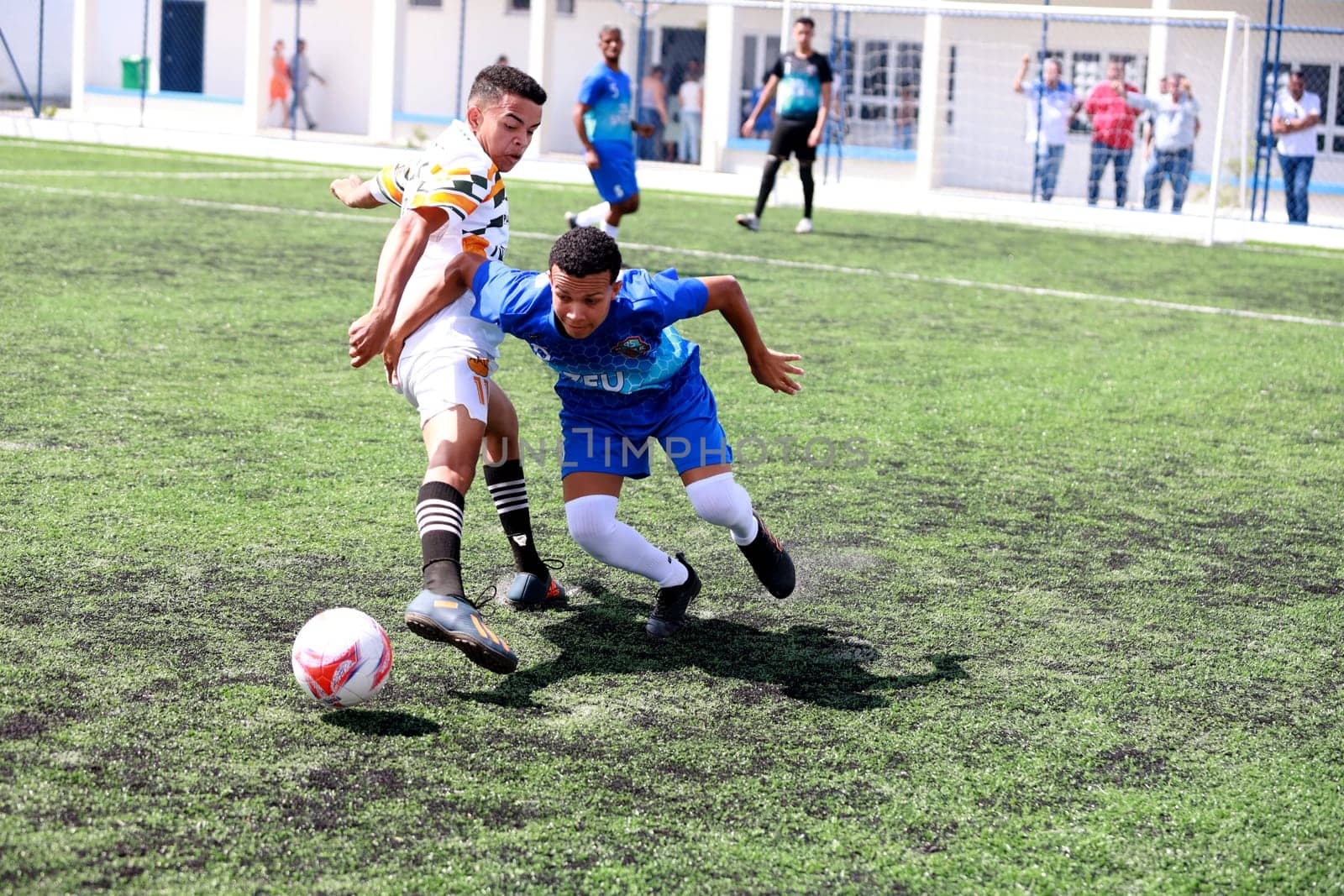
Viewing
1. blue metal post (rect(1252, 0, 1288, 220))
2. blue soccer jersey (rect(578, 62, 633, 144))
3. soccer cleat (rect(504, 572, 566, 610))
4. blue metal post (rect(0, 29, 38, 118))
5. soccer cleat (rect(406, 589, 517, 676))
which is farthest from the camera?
blue metal post (rect(0, 29, 38, 118))

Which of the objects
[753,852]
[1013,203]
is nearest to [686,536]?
[753,852]

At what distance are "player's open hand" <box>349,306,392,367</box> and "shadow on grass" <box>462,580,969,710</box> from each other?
0.95 metres

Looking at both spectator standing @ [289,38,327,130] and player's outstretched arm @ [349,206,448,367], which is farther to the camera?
spectator standing @ [289,38,327,130]

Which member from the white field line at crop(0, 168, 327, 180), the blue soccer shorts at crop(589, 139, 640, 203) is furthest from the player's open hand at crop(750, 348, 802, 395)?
the white field line at crop(0, 168, 327, 180)

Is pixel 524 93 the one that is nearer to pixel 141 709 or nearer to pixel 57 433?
pixel 141 709

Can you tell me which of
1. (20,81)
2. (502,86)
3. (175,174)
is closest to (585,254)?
(502,86)

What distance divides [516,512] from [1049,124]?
1789 cm

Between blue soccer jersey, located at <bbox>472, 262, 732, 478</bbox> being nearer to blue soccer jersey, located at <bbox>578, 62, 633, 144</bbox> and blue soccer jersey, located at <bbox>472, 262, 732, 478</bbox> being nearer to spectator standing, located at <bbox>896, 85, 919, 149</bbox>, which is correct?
blue soccer jersey, located at <bbox>578, 62, 633, 144</bbox>

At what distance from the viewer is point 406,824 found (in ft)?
10.1

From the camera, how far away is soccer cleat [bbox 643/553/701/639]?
14.3 ft

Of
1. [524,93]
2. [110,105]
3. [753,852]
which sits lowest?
[753,852]

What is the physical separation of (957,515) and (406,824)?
3.20m

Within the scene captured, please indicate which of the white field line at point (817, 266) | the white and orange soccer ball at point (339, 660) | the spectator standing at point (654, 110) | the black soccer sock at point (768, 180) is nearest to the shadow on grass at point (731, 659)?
the white and orange soccer ball at point (339, 660)

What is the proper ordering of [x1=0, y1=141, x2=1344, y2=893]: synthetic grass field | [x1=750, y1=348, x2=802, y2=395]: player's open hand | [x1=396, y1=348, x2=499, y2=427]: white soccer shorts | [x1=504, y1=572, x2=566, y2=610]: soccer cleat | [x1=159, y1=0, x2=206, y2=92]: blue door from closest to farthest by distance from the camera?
1. [x1=0, y1=141, x2=1344, y2=893]: synthetic grass field
2. [x1=396, y1=348, x2=499, y2=427]: white soccer shorts
3. [x1=750, y1=348, x2=802, y2=395]: player's open hand
4. [x1=504, y1=572, x2=566, y2=610]: soccer cleat
5. [x1=159, y1=0, x2=206, y2=92]: blue door
